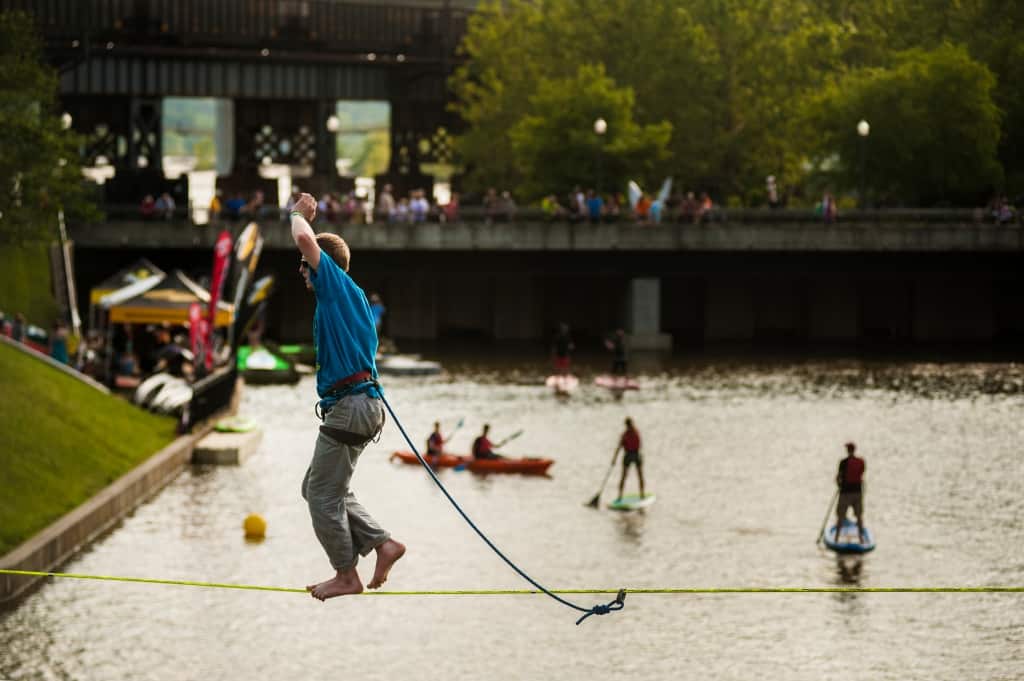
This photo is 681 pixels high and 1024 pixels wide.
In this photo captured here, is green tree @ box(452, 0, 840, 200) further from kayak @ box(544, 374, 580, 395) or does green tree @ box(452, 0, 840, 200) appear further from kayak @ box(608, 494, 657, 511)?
kayak @ box(608, 494, 657, 511)

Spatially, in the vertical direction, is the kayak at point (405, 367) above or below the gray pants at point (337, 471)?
below

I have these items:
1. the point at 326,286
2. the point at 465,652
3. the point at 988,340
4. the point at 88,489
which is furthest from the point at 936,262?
the point at 326,286

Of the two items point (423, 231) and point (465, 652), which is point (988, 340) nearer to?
point (423, 231)

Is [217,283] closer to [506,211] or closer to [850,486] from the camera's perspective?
[850,486]

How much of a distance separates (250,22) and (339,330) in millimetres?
93705

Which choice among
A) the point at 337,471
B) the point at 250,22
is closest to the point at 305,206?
the point at 337,471

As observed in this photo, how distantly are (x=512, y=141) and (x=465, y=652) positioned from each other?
75.4 meters

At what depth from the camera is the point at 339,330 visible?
14.6 m

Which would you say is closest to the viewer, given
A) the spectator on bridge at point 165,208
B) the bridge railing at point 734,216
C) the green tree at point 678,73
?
the spectator on bridge at point 165,208

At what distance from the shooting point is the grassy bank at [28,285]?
73.4m

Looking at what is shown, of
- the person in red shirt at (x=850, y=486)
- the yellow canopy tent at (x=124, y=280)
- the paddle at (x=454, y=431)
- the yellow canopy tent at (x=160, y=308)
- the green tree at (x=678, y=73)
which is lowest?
the paddle at (x=454, y=431)

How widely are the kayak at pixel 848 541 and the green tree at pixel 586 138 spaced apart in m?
57.4

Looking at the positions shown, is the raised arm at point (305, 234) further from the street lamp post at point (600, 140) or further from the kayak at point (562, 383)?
the street lamp post at point (600, 140)

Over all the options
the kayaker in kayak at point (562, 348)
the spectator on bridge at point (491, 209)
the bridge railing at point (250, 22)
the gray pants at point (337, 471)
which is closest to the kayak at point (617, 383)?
Result: the kayaker in kayak at point (562, 348)
